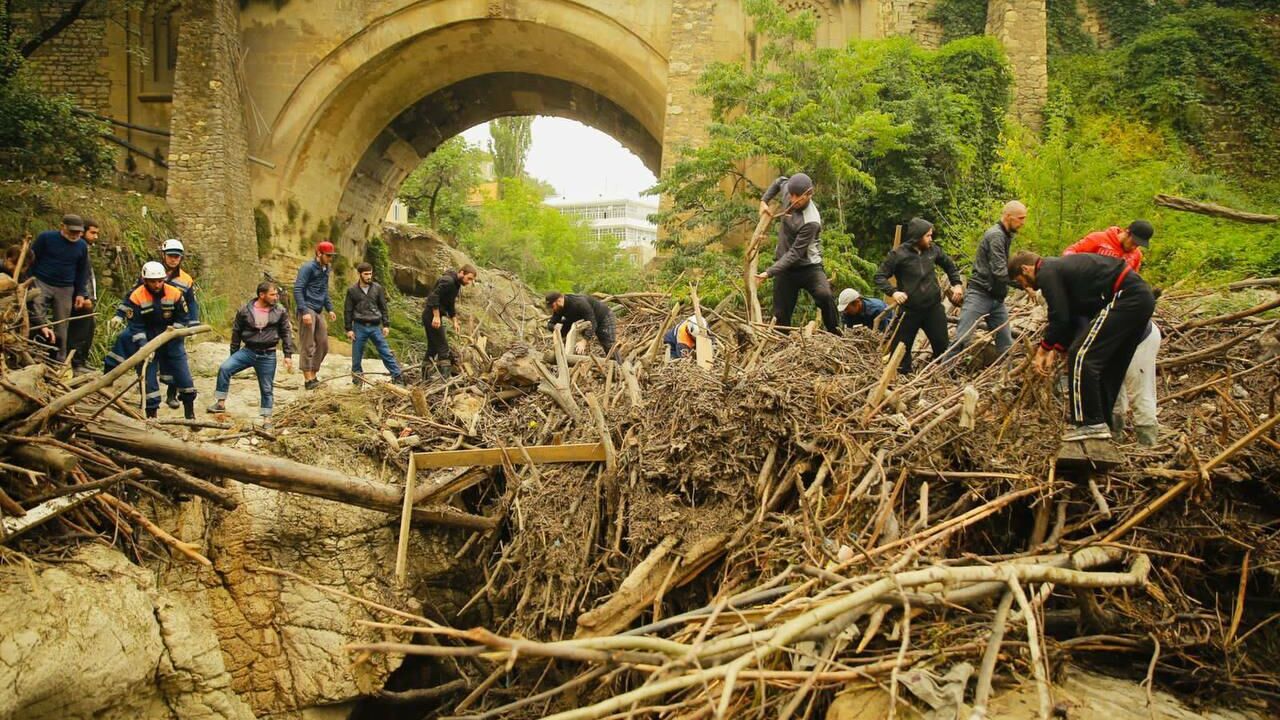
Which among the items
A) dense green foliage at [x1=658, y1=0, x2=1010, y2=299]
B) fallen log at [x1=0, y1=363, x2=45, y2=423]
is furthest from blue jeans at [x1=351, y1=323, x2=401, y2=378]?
dense green foliage at [x1=658, y1=0, x2=1010, y2=299]

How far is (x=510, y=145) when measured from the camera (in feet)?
133

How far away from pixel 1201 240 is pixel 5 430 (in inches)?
518

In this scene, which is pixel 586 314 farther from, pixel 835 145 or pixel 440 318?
pixel 835 145

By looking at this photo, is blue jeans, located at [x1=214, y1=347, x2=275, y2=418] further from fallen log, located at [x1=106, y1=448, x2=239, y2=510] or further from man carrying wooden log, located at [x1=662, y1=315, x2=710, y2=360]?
man carrying wooden log, located at [x1=662, y1=315, x2=710, y2=360]

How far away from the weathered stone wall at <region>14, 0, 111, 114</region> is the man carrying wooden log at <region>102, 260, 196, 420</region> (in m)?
10.5

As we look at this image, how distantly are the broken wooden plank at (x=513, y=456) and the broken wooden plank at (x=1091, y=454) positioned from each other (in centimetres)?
281

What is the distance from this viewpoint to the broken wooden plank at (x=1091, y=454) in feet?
17.2

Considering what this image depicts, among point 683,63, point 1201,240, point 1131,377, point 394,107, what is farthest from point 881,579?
point 394,107

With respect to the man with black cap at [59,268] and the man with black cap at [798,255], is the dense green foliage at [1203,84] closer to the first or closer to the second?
the man with black cap at [798,255]

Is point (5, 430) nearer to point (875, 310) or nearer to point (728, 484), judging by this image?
point (728, 484)

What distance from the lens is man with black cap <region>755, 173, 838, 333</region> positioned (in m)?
7.49

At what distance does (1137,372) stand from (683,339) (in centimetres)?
352

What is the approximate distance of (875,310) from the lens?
8.49 m

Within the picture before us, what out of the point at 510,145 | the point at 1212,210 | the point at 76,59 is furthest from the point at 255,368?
the point at 510,145
